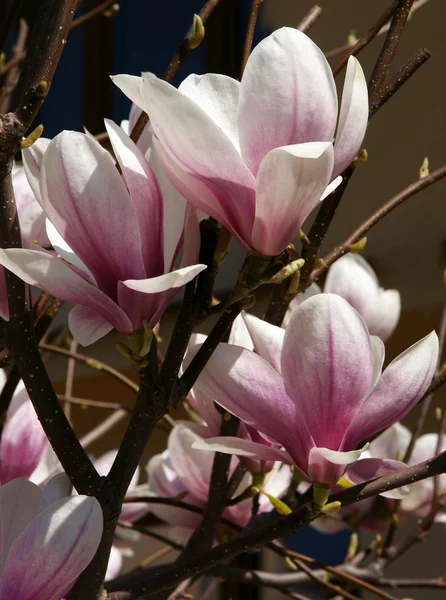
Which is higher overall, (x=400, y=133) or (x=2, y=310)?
(x=400, y=133)

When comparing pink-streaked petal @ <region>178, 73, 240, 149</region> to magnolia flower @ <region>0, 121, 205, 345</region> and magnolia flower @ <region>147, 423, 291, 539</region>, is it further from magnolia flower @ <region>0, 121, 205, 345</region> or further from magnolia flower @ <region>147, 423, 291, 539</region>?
magnolia flower @ <region>147, 423, 291, 539</region>

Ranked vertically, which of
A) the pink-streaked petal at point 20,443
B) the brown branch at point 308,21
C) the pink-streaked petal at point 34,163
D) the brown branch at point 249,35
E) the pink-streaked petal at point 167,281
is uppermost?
the brown branch at point 308,21

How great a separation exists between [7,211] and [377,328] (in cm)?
50

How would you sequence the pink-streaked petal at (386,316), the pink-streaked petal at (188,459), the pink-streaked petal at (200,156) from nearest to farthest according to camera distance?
the pink-streaked petal at (200,156) < the pink-streaked petal at (188,459) < the pink-streaked petal at (386,316)

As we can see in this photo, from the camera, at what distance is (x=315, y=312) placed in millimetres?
319

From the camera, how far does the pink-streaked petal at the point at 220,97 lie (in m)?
0.32

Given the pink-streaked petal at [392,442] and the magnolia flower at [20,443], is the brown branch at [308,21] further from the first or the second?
the pink-streaked petal at [392,442]

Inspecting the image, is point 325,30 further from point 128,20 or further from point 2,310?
point 2,310

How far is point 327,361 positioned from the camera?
0.32 meters

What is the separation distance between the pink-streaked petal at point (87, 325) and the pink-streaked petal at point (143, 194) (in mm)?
26

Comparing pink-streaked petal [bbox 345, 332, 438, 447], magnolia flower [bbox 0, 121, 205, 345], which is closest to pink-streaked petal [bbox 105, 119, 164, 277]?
magnolia flower [bbox 0, 121, 205, 345]

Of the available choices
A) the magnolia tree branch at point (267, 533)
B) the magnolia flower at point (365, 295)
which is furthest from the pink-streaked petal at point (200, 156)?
the magnolia flower at point (365, 295)

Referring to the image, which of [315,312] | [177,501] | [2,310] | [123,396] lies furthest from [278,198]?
[123,396]

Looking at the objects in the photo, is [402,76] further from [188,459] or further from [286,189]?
[188,459]
